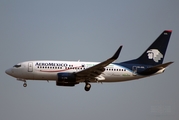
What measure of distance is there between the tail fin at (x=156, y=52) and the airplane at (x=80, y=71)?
751 millimetres

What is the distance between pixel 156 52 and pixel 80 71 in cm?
1235

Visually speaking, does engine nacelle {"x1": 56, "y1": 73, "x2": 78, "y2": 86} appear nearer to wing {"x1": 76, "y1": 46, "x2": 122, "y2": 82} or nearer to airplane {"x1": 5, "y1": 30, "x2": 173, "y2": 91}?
airplane {"x1": 5, "y1": 30, "x2": 173, "y2": 91}

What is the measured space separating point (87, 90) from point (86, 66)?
301cm

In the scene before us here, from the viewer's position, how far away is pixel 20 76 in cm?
4803

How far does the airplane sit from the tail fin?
0.75 metres

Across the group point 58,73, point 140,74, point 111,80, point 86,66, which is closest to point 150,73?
point 140,74

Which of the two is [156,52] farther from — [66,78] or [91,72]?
[66,78]

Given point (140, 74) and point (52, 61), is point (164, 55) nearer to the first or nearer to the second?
point (140, 74)

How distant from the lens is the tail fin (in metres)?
52.0

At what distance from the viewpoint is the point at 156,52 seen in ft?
174

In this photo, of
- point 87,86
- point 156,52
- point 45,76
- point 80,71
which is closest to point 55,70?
point 45,76

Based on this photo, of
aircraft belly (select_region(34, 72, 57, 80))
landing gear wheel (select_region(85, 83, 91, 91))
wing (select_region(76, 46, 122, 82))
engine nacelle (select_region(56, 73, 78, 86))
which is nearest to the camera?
wing (select_region(76, 46, 122, 82))

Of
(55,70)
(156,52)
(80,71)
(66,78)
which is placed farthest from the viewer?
(156,52)

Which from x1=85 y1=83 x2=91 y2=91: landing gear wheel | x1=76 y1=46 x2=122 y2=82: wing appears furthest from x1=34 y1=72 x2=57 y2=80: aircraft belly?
x1=85 y1=83 x2=91 y2=91: landing gear wheel
